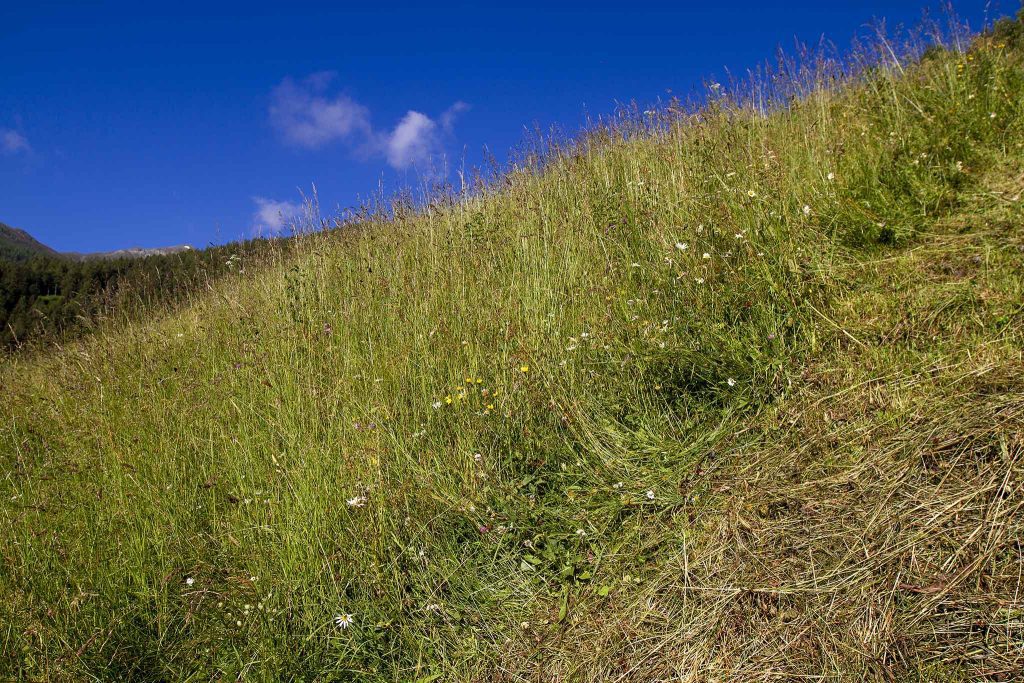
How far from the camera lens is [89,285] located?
8188 millimetres

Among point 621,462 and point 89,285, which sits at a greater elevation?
point 89,285

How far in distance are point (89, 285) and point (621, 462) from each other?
849cm

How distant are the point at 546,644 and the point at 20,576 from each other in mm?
2315

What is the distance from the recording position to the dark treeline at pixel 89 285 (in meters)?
6.98

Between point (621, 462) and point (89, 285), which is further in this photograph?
point (89, 285)

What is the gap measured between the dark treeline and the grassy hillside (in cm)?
306

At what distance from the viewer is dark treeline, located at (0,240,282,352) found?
698cm

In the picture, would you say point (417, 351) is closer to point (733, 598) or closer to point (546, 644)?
point (546, 644)

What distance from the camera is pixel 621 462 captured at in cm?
263

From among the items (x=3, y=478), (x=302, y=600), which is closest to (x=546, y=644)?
(x=302, y=600)

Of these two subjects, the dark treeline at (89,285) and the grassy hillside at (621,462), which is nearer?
the grassy hillside at (621,462)

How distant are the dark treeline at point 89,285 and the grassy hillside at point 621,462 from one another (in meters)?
3.06

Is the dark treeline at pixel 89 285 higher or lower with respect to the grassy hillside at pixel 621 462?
higher

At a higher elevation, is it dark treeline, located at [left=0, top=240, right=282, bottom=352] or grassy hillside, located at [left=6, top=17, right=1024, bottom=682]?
dark treeline, located at [left=0, top=240, right=282, bottom=352]
